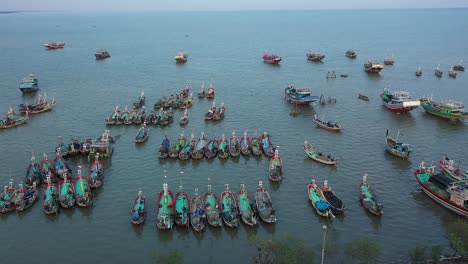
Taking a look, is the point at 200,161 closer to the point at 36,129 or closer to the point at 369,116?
the point at 36,129

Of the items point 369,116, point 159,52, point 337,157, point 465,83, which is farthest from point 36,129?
point 159,52

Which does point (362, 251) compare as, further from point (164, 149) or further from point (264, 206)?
point (164, 149)

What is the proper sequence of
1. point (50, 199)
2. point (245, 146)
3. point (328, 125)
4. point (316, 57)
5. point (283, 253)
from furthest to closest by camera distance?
point (316, 57) < point (328, 125) < point (245, 146) < point (50, 199) < point (283, 253)

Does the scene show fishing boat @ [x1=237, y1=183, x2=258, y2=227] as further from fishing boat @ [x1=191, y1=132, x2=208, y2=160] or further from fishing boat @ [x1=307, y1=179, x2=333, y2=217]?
fishing boat @ [x1=191, y1=132, x2=208, y2=160]

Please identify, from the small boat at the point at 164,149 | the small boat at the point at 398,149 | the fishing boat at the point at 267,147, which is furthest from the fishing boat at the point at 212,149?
the small boat at the point at 398,149

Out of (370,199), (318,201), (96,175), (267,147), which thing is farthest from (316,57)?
(96,175)
